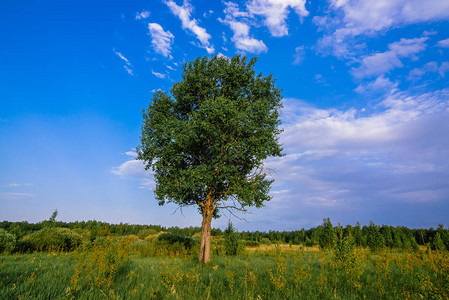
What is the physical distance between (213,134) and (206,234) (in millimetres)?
6606

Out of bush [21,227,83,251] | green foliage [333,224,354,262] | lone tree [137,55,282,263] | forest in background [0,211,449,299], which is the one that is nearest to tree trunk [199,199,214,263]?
lone tree [137,55,282,263]

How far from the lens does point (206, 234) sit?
13.5 metres

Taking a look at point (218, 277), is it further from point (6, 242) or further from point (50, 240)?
point (50, 240)

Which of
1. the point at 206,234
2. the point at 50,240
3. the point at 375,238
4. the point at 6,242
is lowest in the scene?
the point at 50,240

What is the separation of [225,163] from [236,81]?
6162mm

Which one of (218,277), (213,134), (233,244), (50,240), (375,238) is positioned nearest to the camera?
(218,277)

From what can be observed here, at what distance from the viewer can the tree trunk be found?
13.0m

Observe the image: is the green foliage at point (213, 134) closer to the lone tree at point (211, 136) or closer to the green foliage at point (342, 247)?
the lone tree at point (211, 136)

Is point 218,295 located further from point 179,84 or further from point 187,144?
point 179,84

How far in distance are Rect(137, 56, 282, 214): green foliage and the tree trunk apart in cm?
59

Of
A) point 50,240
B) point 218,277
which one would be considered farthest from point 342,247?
point 50,240

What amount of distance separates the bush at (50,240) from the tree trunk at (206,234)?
11.1 metres

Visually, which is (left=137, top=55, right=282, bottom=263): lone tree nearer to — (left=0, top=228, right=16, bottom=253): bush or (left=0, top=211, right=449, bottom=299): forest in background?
(left=0, top=211, right=449, bottom=299): forest in background

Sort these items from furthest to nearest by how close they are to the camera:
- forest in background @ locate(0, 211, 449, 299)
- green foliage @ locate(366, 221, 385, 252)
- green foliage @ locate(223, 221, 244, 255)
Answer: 1. green foliage @ locate(366, 221, 385, 252)
2. green foliage @ locate(223, 221, 244, 255)
3. forest in background @ locate(0, 211, 449, 299)
